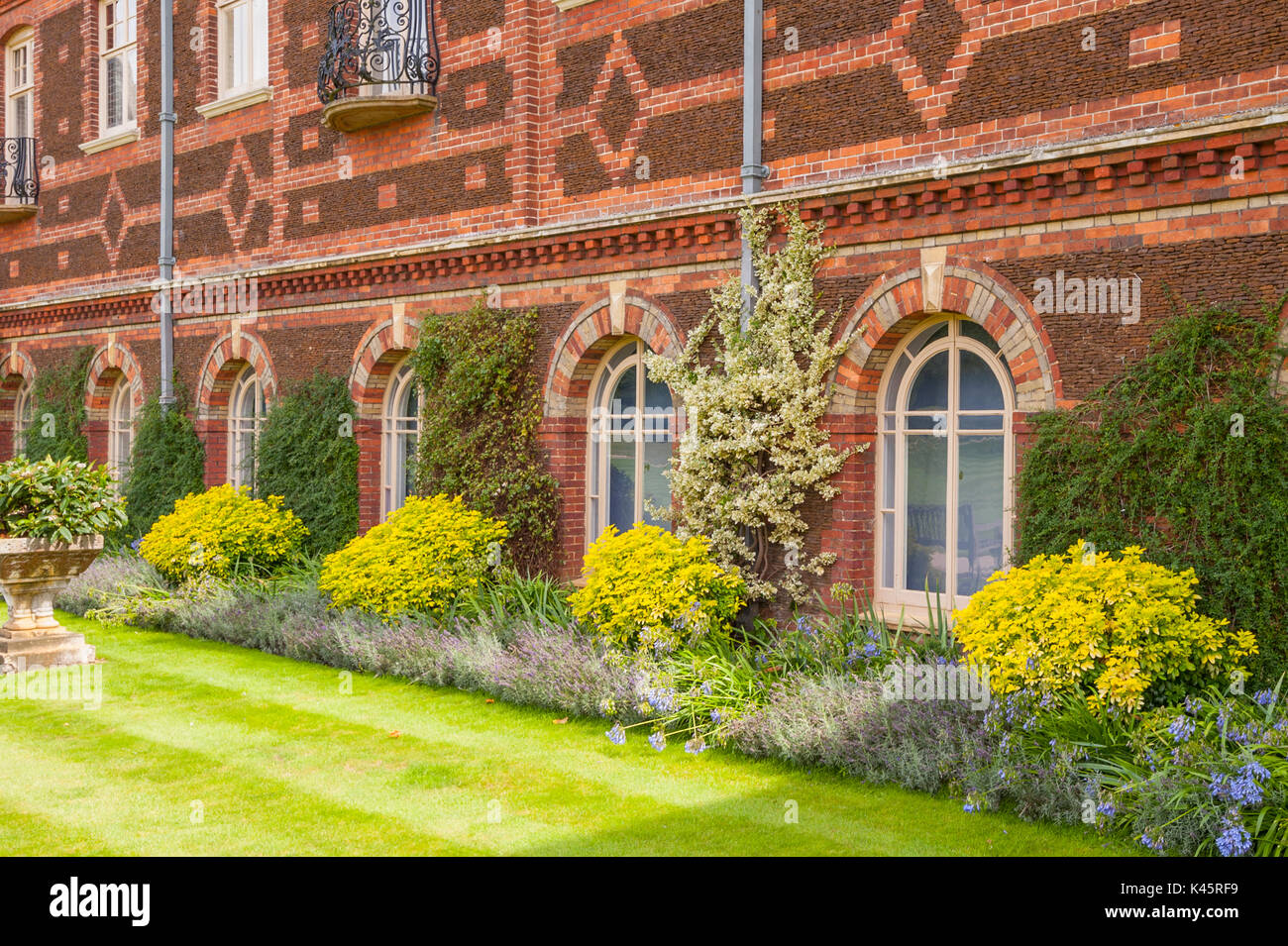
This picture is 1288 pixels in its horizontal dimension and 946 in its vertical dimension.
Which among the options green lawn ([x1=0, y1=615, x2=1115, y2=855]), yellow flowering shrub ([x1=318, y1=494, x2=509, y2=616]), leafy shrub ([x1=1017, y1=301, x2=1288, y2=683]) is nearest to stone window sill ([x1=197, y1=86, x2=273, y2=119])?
yellow flowering shrub ([x1=318, y1=494, x2=509, y2=616])

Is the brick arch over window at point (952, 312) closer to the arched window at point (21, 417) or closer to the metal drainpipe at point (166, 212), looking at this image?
the metal drainpipe at point (166, 212)

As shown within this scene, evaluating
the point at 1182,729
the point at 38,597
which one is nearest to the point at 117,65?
the point at 38,597

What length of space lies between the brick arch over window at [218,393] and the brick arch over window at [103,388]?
1.95 meters

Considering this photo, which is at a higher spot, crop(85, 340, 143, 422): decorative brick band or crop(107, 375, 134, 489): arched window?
crop(85, 340, 143, 422): decorative brick band

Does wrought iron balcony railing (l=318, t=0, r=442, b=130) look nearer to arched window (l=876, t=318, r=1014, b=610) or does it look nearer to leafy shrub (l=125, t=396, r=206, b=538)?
leafy shrub (l=125, t=396, r=206, b=538)

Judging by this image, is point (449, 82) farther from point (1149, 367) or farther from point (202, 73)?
point (1149, 367)

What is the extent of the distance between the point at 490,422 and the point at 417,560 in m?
1.72

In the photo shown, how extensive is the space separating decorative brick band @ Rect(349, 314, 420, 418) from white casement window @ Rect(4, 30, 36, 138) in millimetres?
10619

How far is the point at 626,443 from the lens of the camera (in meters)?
12.5

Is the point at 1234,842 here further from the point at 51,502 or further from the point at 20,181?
the point at 20,181

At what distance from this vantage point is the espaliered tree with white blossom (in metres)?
10.2

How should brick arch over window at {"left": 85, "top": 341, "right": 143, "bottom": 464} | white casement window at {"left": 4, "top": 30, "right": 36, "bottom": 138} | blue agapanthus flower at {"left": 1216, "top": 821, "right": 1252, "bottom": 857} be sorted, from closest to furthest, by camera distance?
1. blue agapanthus flower at {"left": 1216, "top": 821, "right": 1252, "bottom": 857}
2. brick arch over window at {"left": 85, "top": 341, "right": 143, "bottom": 464}
3. white casement window at {"left": 4, "top": 30, "right": 36, "bottom": 138}
